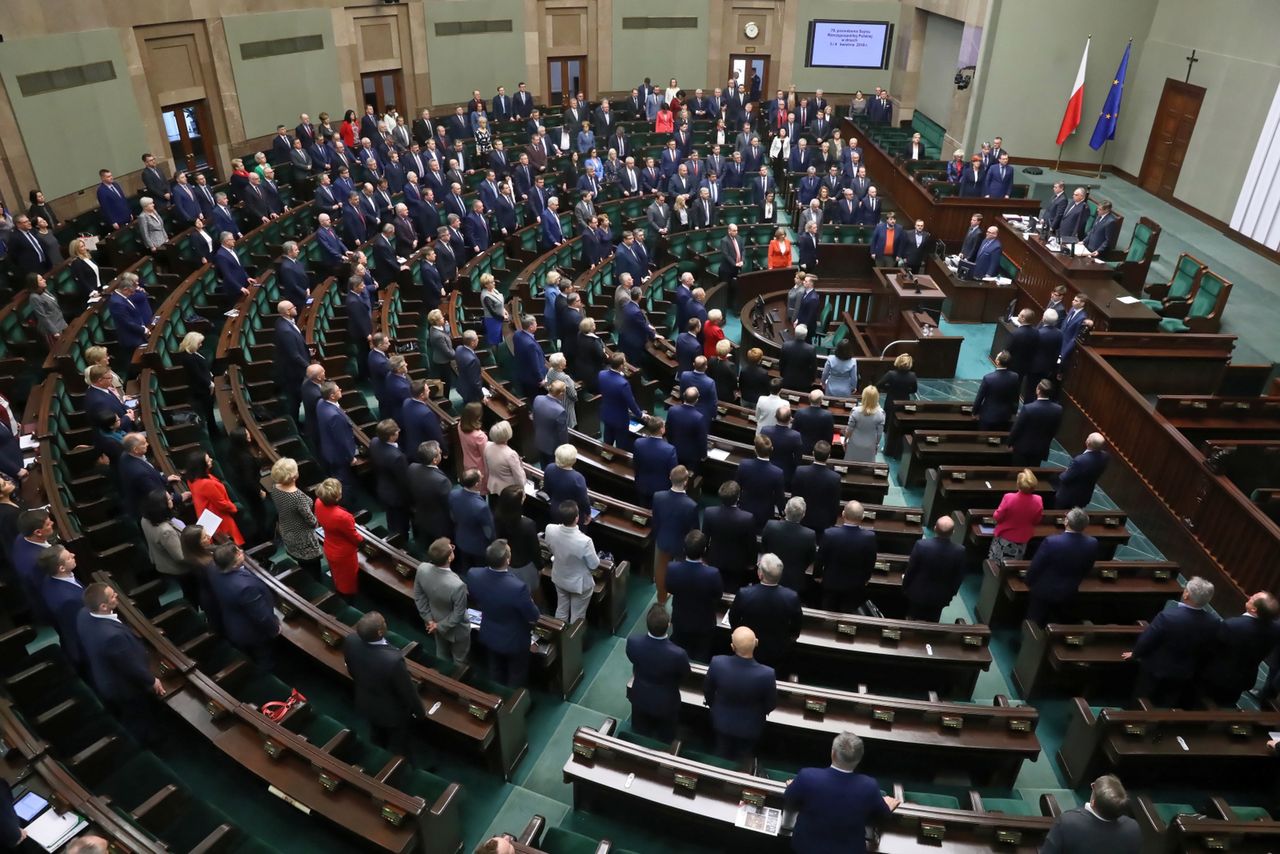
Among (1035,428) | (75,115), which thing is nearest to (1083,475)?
(1035,428)

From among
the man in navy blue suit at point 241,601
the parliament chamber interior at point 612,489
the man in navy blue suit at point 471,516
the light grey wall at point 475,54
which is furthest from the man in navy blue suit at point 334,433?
the light grey wall at point 475,54

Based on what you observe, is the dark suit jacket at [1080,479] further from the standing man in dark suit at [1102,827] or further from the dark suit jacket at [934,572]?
the standing man in dark suit at [1102,827]

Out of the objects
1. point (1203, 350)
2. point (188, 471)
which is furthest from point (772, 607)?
point (1203, 350)

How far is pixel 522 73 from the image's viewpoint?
20438 mm

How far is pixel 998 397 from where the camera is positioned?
8.02 meters

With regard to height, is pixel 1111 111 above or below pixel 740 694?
above

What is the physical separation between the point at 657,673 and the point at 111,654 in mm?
2824

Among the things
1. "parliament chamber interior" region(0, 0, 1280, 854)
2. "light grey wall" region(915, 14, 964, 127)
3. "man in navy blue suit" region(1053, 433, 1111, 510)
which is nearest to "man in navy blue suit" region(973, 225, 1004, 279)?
"parliament chamber interior" region(0, 0, 1280, 854)

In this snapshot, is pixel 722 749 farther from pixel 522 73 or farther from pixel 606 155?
pixel 522 73

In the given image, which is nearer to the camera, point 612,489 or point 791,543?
point 791,543

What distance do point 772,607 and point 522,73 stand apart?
18580 mm

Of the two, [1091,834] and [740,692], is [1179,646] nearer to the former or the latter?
[1091,834]

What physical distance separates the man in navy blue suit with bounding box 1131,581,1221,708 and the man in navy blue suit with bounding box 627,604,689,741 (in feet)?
9.45

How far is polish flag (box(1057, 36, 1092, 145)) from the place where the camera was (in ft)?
51.8
